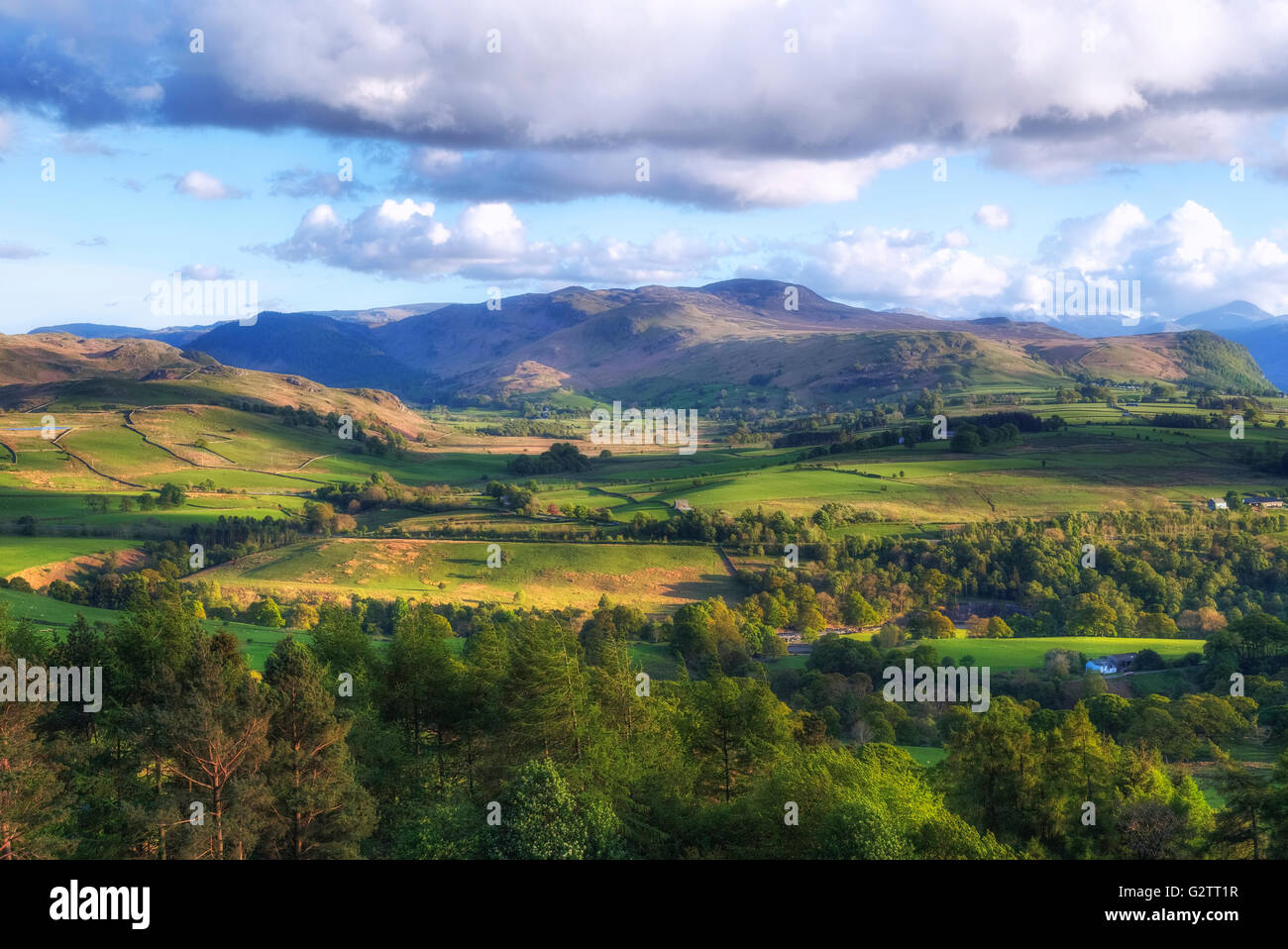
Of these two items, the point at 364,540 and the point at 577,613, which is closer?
the point at 577,613

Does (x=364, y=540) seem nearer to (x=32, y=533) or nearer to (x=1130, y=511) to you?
(x=32, y=533)

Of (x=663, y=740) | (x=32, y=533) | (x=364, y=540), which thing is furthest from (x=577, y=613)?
(x=32, y=533)

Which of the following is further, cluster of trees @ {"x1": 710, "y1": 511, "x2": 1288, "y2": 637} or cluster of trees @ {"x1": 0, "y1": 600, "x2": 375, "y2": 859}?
cluster of trees @ {"x1": 710, "y1": 511, "x2": 1288, "y2": 637}

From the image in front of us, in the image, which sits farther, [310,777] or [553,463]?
[553,463]

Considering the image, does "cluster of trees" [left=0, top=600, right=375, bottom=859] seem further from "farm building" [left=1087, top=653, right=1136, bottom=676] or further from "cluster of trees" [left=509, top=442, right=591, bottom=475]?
"cluster of trees" [left=509, top=442, right=591, bottom=475]

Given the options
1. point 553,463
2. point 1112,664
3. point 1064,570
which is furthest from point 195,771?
point 553,463

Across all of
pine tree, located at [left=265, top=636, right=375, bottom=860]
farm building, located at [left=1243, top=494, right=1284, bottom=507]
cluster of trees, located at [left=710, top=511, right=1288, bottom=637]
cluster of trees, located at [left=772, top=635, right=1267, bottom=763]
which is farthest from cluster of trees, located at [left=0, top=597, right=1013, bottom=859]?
farm building, located at [left=1243, top=494, right=1284, bottom=507]

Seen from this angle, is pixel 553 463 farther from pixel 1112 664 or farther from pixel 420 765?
pixel 420 765

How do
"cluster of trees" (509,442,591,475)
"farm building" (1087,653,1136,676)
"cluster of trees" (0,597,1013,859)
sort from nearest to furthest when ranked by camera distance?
"cluster of trees" (0,597,1013,859) < "farm building" (1087,653,1136,676) < "cluster of trees" (509,442,591,475)

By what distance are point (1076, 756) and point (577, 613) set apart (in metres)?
60.4

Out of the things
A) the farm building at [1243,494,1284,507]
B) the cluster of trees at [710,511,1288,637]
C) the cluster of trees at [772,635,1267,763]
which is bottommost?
the cluster of trees at [772,635,1267,763]

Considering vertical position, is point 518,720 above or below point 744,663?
above

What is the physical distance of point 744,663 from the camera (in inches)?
2972
